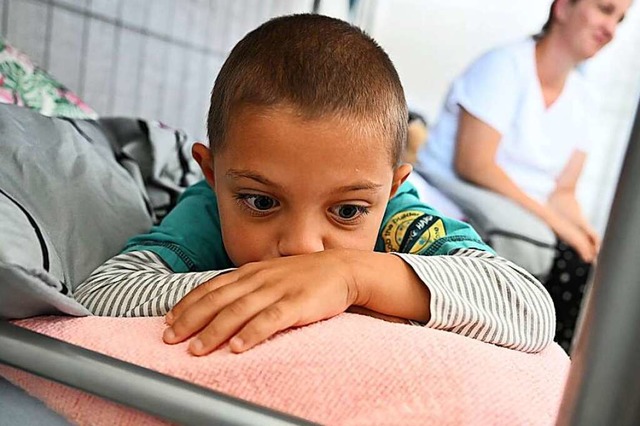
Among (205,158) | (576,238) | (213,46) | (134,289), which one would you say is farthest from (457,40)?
Result: (134,289)

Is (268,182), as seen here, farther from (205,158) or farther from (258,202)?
(205,158)

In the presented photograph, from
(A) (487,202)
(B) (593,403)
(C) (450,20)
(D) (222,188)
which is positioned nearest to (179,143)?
(D) (222,188)

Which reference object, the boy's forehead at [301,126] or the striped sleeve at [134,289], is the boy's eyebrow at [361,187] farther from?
the striped sleeve at [134,289]

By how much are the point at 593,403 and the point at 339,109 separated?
1.36ft

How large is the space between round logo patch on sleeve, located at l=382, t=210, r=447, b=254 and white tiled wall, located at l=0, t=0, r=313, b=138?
930 mm

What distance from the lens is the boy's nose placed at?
0.69 meters

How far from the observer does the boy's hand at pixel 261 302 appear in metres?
0.51

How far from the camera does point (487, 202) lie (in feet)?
5.74

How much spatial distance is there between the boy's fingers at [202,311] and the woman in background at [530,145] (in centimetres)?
122

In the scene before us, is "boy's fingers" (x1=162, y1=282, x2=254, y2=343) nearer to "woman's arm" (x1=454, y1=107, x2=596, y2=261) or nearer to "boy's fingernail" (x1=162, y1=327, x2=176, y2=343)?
"boy's fingernail" (x1=162, y1=327, x2=176, y2=343)

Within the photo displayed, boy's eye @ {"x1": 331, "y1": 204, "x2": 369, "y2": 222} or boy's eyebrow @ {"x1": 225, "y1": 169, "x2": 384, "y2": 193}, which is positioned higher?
boy's eyebrow @ {"x1": 225, "y1": 169, "x2": 384, "y2": 193}

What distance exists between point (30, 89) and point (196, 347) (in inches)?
29.0

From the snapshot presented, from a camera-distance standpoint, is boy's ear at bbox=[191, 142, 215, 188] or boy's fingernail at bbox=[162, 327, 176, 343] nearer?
boy's fingernail at bbox=[162, 327, 176, 343]

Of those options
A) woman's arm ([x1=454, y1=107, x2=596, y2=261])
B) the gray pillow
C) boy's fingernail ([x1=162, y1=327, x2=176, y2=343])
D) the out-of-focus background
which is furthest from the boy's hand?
woman's arm ([x1=454, y1=107, x2=596, y2=261])
